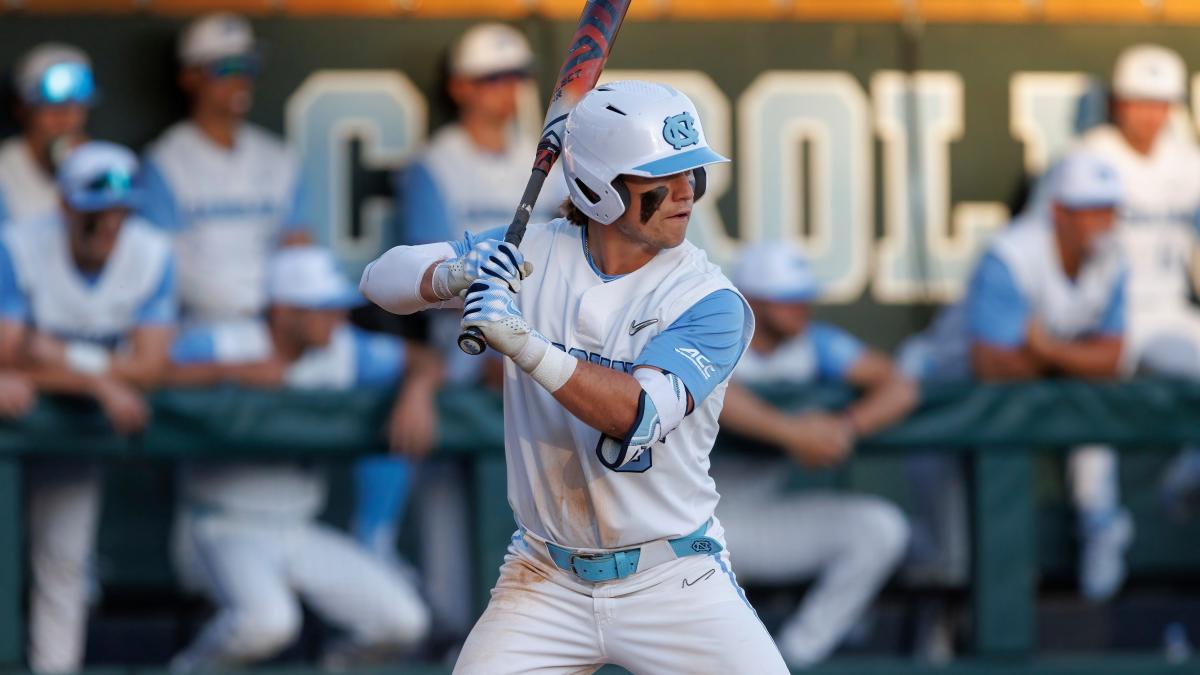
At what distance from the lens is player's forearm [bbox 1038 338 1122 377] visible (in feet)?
20.6

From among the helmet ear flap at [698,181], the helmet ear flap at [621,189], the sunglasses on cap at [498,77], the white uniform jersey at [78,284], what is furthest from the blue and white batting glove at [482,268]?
the sunglasses on cap at [498,77]

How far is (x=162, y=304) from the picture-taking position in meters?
6.03

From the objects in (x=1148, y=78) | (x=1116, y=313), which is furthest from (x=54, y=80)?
(x=1148, y=78)

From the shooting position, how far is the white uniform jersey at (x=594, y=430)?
3.96 meters

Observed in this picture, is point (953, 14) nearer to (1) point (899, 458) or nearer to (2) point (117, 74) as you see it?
(1) point (899, 458)

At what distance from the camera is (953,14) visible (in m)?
7.13

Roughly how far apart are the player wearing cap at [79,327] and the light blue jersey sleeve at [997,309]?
2591 mm

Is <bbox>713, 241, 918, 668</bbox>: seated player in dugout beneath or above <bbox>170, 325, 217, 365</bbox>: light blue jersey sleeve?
beneath

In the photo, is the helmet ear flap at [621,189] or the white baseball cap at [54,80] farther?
the white baseball cap at [54,80]

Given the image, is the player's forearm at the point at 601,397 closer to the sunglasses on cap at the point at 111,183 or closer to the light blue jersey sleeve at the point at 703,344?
the light blue jersey sleeve at the point at 703,344

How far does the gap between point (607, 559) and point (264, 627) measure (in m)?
1.95

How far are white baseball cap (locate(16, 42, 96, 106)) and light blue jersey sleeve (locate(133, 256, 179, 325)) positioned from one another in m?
0.72

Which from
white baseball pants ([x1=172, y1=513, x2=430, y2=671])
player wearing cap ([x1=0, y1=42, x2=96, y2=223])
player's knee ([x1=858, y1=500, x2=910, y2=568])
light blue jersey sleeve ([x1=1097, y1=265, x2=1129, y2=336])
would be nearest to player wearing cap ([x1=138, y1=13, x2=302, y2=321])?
player wearing cap ([x1=0, y1=42, x2=96, y2=223])

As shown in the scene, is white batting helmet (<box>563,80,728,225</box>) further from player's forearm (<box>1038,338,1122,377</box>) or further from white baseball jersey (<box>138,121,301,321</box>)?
white baseball jersey (<box>138,121,301,321</box>)
